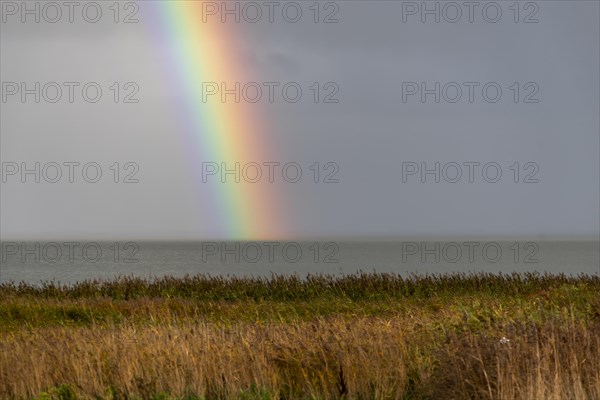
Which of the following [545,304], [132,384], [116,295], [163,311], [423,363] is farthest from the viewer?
[116,295]

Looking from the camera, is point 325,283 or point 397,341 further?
point 325,283

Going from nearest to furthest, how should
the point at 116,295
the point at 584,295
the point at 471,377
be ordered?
the point at 471,377 → the point at 584,295 → the point at 116,295

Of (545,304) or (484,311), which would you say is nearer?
(484,311)

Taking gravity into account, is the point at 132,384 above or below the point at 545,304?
below

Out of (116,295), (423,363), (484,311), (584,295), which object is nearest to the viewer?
(423,363)

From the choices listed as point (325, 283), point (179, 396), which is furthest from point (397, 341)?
point (325, 283)

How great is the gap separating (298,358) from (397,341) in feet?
5.26

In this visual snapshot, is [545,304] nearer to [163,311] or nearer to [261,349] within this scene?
[261,349]

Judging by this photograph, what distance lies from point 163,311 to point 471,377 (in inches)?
550

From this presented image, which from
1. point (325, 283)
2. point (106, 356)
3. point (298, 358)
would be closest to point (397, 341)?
point (298, 358)

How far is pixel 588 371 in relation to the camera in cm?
923

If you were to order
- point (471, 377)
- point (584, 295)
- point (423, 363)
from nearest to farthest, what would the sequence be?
point (471, 377)
point (423, 363)
point (584, 295)

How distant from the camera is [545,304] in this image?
16.5 metres

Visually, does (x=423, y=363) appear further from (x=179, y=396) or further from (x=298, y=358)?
(x=179, y=396)
